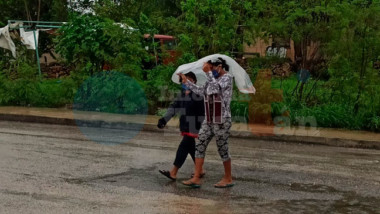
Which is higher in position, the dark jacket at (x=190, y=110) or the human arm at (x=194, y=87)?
the human arm at (x=194, y=87)

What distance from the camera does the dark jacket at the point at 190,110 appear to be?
9297mm

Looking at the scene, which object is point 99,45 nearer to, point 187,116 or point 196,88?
point 187,116

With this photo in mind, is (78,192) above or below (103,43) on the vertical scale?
below

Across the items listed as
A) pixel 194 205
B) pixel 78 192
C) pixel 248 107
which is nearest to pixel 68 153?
pixel 78 192

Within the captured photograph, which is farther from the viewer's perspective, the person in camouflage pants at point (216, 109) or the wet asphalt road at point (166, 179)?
the person in camouflage pants at point (216, 109)

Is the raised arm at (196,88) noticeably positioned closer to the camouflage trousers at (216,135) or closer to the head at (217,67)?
the head at (217,67)

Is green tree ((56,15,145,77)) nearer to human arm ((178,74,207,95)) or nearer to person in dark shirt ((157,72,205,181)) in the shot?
person in dark shirt ((157,72,205,181))

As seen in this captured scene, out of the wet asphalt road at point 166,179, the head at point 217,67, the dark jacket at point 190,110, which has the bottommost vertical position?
the wet asphalt road at point 166,179

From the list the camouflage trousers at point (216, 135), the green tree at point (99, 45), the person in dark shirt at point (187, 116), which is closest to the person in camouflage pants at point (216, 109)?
the camouflage trousers at point (216, 135)

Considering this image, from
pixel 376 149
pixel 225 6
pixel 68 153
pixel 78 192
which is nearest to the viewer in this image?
pixel 78 192

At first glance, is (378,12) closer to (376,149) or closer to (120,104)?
(376,149)

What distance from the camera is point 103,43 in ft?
60.0

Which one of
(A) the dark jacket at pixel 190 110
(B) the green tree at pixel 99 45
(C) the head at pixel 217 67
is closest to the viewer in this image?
(C) the head at pixel 217 67

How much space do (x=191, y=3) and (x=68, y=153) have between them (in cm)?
713
